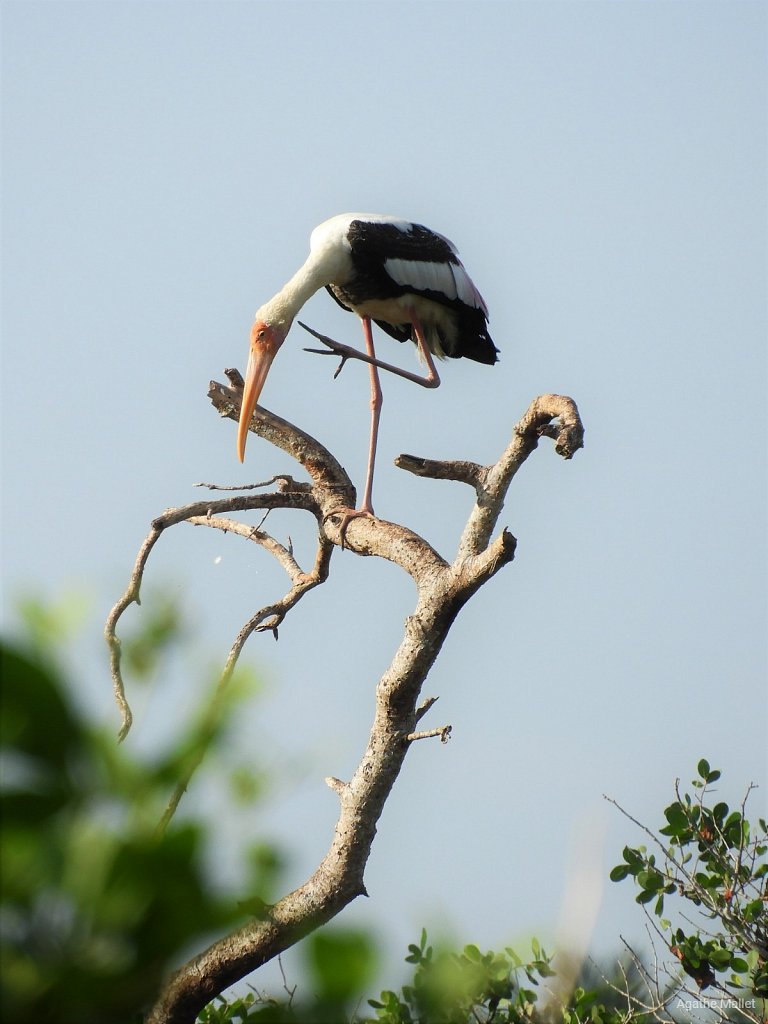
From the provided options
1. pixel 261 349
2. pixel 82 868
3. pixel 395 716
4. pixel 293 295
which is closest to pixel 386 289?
pixel 293 295

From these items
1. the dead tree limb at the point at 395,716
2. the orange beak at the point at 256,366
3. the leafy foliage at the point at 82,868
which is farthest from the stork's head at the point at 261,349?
the leafy foliage at the point at 82,868

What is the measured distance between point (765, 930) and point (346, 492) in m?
2.48

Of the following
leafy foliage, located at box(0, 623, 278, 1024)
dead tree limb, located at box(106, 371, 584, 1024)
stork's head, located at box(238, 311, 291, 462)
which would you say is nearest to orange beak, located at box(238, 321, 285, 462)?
stork's head, located at box(238, 311, 291, 462)

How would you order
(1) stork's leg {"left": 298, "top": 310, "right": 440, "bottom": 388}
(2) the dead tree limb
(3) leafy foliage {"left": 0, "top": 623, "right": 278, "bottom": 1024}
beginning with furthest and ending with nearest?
(1) stork's leg {"left": 298, "top": 310, "right": 440, "bottom": 388}, (2) the dead tree limb, (3) leafy foliage {"left": 0, "top": 623, "right": 278, "bottom": 1024}

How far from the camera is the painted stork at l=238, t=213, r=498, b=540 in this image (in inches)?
267

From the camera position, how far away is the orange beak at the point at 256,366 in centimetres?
600

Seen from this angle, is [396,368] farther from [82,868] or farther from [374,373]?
[82,868]

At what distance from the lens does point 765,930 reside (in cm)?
460

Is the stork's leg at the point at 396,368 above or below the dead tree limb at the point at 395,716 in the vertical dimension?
above

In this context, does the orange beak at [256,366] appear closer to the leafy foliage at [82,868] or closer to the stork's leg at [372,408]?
the stork's leg at [372,408]

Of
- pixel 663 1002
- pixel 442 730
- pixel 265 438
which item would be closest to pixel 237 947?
pixel 442 730

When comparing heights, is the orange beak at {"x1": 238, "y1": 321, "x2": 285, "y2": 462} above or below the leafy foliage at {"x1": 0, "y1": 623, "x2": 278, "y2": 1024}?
above

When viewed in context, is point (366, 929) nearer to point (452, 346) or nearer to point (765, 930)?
point (765, 930)

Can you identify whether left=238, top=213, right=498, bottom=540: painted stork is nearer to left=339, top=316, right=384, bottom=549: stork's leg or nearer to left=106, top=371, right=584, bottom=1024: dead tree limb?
left=339, top=316, right=384, bottom=549: stork's leg
